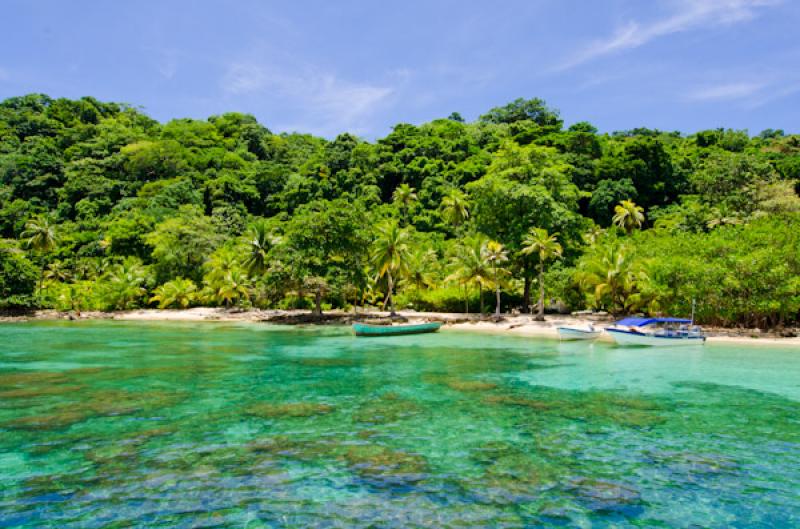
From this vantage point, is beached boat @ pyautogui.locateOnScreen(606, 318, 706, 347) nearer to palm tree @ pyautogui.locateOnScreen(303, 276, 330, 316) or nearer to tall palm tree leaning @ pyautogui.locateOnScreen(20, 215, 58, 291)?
palm tree @ pyautogui.locateOnScreen(303, 276, 330, 316)

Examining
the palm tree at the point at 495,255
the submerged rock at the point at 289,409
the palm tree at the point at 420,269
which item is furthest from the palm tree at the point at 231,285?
the submerged rock at the point at 289,409

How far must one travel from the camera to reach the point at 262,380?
62.2 ft

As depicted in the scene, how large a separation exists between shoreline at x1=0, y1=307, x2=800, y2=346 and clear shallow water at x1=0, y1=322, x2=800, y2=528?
399 inches

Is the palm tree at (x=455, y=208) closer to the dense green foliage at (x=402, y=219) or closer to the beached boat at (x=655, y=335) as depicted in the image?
the dense green foliage at (x=402, y=219)

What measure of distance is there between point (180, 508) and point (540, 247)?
3434 cm

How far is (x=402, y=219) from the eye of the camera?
67188mm

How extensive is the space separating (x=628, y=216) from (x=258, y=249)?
41176mm

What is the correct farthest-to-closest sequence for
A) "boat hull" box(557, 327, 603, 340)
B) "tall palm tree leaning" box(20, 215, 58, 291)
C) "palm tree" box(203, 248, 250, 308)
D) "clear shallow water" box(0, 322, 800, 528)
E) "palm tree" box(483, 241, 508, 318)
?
1. "tall palm tree leaning" box(20, 215, 58, 291)
2. "palm tree" box(203, 248, 250, 308)
3. "palm tree" box(483, 241, 508, 318)
4. "boat hull" box(557, 327, 603, 340)
5. "clear shallow water" box(0, 322, 800, 528)

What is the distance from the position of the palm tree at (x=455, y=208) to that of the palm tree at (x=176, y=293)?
31075mm

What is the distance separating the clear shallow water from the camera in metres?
7.71

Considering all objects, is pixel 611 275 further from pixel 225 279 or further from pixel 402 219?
pixel 225 279

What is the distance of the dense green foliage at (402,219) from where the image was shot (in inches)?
1496

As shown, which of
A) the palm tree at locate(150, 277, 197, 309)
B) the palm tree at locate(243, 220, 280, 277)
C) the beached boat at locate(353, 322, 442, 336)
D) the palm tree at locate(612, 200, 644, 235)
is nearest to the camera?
the beached boat at locate(353, 322, 442, 336)

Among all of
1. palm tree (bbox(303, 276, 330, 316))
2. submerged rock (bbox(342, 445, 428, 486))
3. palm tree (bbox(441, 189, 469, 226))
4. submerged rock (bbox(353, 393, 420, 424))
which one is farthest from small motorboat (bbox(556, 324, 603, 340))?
palm tree (bbox(441, 189, 469, 226))
